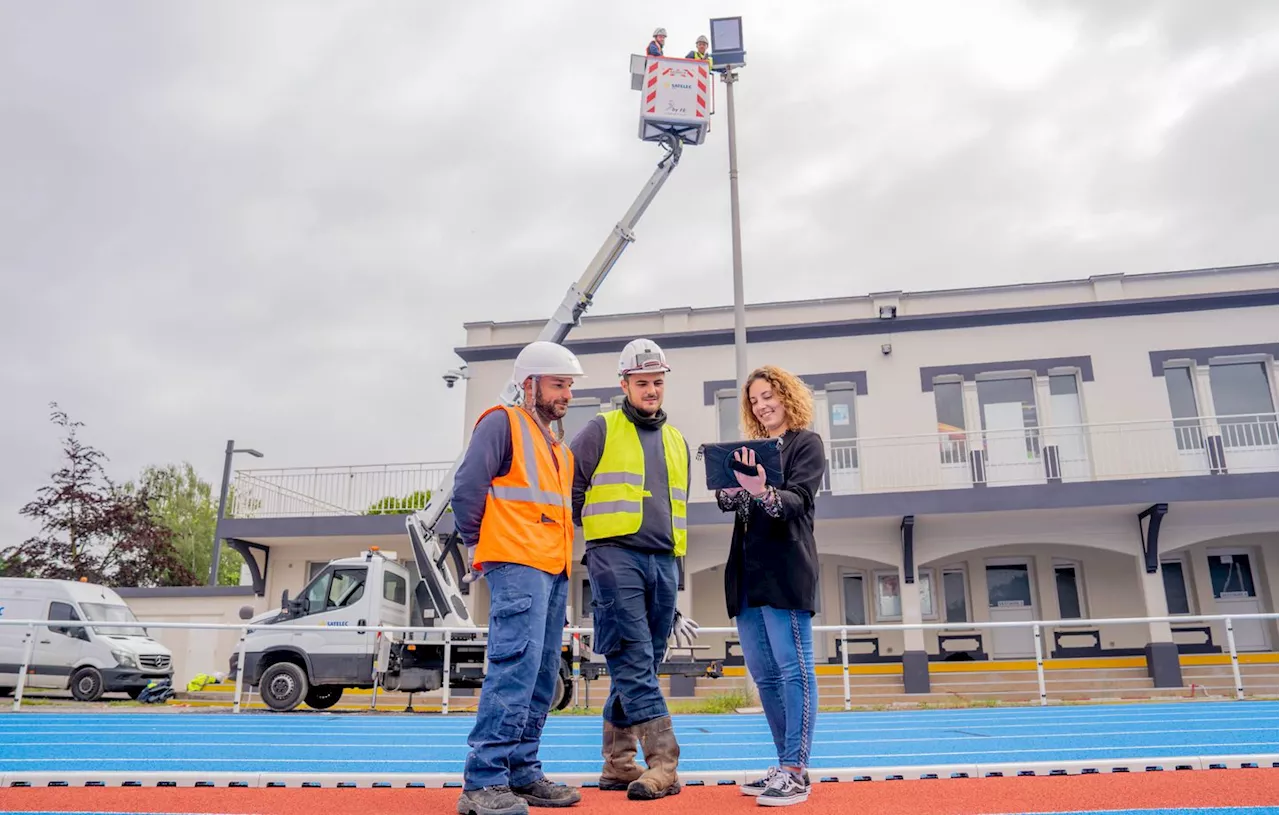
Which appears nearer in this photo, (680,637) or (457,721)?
(680,637)

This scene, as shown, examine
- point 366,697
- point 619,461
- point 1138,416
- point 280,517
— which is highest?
point 1138,416

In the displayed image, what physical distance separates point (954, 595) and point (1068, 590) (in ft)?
7.40

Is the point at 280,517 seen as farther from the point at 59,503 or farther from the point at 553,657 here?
the point at 553,657

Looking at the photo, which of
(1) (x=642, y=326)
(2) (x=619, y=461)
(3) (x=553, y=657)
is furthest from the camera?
(1) (x=642, y=326)

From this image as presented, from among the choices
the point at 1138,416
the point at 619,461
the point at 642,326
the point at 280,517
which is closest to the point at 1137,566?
the point at 1138,416

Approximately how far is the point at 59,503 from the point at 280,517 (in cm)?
1219

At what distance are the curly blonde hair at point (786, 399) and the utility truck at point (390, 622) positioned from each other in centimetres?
843

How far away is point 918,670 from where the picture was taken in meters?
16.2

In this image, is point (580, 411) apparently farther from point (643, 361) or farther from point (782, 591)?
point (782, 591)

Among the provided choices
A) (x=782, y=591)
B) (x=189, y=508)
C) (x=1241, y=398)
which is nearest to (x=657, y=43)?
(x=782, y=591)

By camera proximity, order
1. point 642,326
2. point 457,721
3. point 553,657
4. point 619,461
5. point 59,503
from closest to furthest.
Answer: point 553,657 → point 619,461 → point 457,721 → point 642,326 → point 59,503

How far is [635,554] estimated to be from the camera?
14.0ft

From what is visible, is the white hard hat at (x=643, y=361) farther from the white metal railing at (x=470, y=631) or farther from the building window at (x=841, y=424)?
the building window at (x=841, y=424)

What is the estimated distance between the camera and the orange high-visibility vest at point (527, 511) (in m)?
3.86
